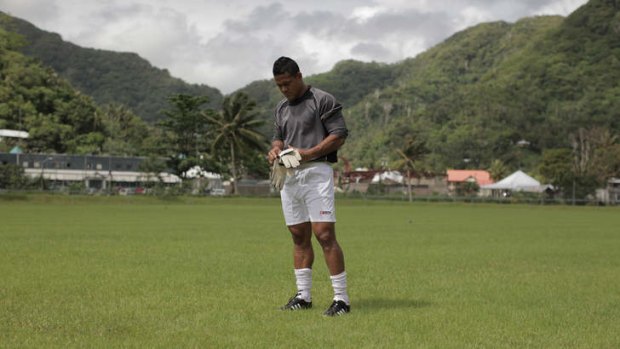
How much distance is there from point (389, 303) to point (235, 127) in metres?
69.1

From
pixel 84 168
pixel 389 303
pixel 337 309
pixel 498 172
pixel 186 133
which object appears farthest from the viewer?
pixel 498 172

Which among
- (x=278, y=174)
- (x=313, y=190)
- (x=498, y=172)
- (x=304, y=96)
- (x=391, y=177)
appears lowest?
(x=313, y=190)

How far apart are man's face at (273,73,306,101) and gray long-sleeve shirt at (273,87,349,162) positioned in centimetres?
8

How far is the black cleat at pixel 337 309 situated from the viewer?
19.3 feet

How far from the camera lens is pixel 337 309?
5918mm

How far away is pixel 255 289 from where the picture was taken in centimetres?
762

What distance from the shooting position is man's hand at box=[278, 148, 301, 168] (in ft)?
19.7

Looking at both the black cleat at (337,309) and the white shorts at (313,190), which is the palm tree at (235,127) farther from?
the black cleat at (337,309)

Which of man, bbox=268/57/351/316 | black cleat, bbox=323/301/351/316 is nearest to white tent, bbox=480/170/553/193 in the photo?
man, bbox=268/57/351/316

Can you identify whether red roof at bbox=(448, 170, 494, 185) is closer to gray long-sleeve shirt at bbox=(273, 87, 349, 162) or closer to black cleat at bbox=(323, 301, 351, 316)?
gray long-sleeve shirt at bbox=(273, 87, 349, 162)

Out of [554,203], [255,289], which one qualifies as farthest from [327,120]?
[554,203]

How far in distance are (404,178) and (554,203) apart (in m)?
36.8

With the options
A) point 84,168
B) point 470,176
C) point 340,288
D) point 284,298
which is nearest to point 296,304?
point 340,288

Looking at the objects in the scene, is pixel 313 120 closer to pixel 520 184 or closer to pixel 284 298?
pixel 284 298
